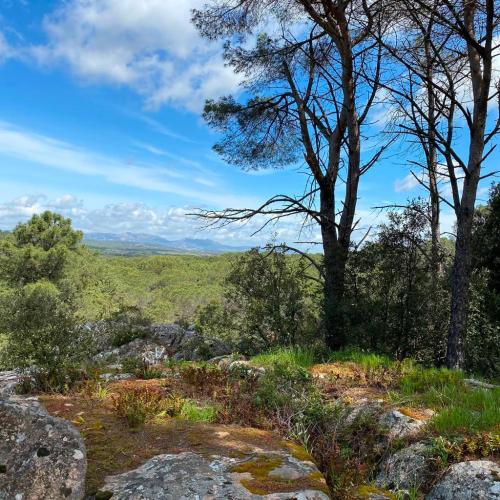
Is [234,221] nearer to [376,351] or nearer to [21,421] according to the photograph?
[376,351]

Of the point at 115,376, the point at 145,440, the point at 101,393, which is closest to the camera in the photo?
the point at 145,440

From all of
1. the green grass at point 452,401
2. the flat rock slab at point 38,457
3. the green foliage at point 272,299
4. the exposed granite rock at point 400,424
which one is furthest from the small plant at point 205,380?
the green foliage at point 272,299

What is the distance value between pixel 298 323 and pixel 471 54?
24.3ft

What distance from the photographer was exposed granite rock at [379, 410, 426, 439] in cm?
419

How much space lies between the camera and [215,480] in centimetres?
251

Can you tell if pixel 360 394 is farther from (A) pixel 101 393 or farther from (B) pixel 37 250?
(B) pixel 37 250

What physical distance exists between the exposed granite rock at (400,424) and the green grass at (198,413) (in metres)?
1.75

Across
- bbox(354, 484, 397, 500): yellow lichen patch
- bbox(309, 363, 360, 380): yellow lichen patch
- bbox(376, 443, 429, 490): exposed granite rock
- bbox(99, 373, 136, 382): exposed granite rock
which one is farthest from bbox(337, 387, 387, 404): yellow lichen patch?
bbox(99, 373, 136, 382): exposed granite rock

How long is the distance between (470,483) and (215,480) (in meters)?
1.99

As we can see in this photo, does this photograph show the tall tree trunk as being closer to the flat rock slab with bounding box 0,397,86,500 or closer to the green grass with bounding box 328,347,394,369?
the green grass with bounding box 328,347,394,369

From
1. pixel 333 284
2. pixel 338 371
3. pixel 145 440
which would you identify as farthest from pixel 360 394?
pixel 333 284

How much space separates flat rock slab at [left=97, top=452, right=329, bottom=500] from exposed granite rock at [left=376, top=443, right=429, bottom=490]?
1193 mm

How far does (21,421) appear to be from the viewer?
250 cm

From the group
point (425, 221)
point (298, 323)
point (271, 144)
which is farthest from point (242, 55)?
point (298, 323)
